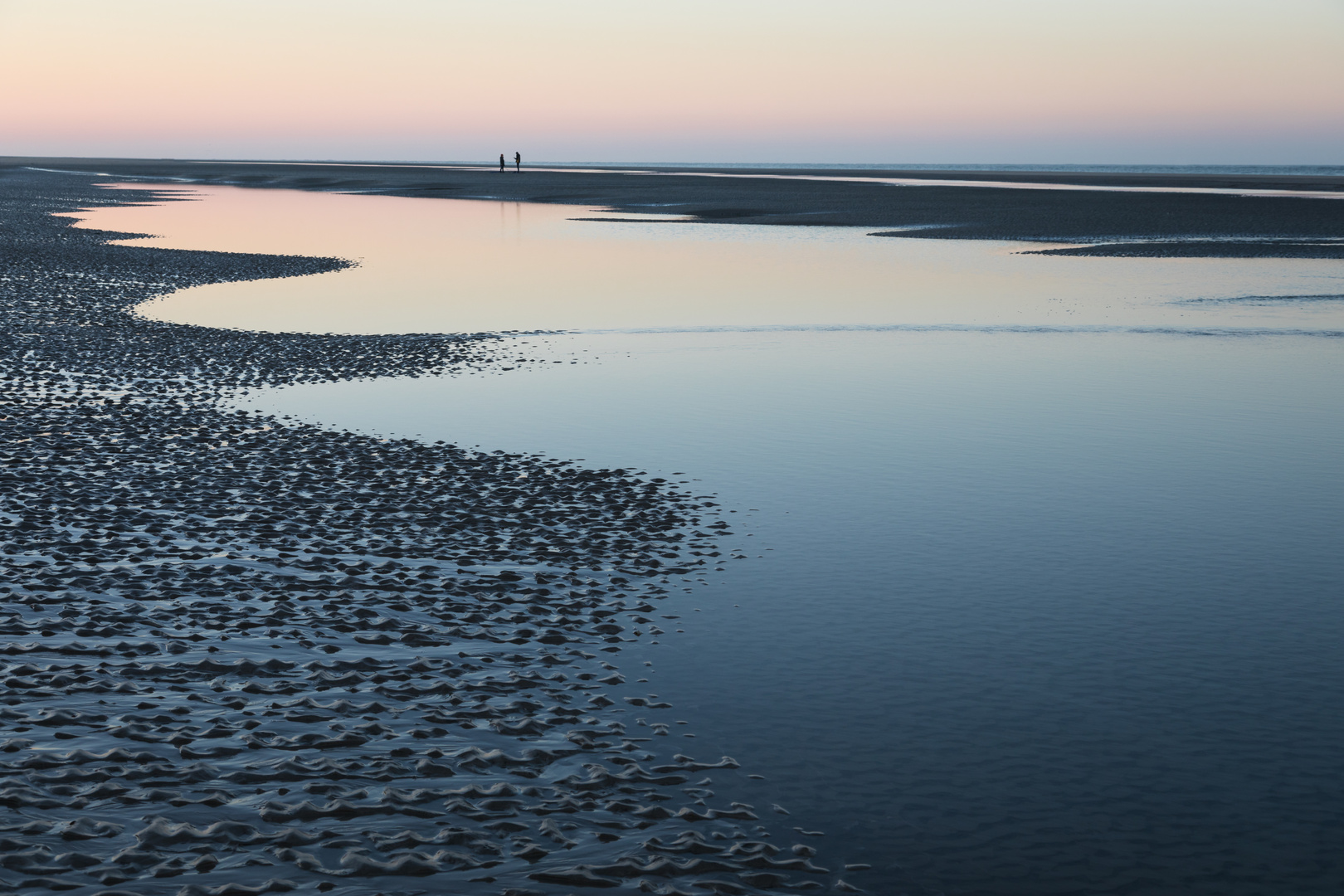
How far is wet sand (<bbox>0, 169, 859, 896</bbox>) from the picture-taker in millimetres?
9336

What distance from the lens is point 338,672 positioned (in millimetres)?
12750

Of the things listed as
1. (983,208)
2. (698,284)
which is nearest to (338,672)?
(698,284)

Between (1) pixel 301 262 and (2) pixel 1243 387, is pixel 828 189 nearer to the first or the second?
(1) pixel 301 262

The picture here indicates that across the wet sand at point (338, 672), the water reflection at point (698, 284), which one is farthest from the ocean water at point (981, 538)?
the wet sand at point (338, 672)

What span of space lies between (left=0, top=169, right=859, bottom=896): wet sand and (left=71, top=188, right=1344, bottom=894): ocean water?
969mm

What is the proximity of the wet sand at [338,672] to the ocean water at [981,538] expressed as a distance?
0.97m

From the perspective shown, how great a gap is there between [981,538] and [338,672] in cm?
907

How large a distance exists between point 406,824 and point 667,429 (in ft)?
49.2

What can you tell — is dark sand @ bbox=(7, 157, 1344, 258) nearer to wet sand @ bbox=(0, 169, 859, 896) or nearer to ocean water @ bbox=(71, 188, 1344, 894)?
ocean water @ bbox=(71, 188, 1344, 894)

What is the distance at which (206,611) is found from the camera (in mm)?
14289

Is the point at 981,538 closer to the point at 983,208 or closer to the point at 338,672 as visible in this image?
the point at 338,672

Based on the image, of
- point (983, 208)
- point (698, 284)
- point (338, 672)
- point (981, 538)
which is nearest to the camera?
point (338, 672)

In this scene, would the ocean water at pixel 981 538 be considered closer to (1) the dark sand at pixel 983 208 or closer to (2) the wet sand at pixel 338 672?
(2) the wet sand at pixel 338 672

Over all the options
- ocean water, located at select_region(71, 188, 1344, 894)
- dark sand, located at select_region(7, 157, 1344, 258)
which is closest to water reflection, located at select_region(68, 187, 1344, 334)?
ocean water, located at select_region(71, 188, 1344, 894)
